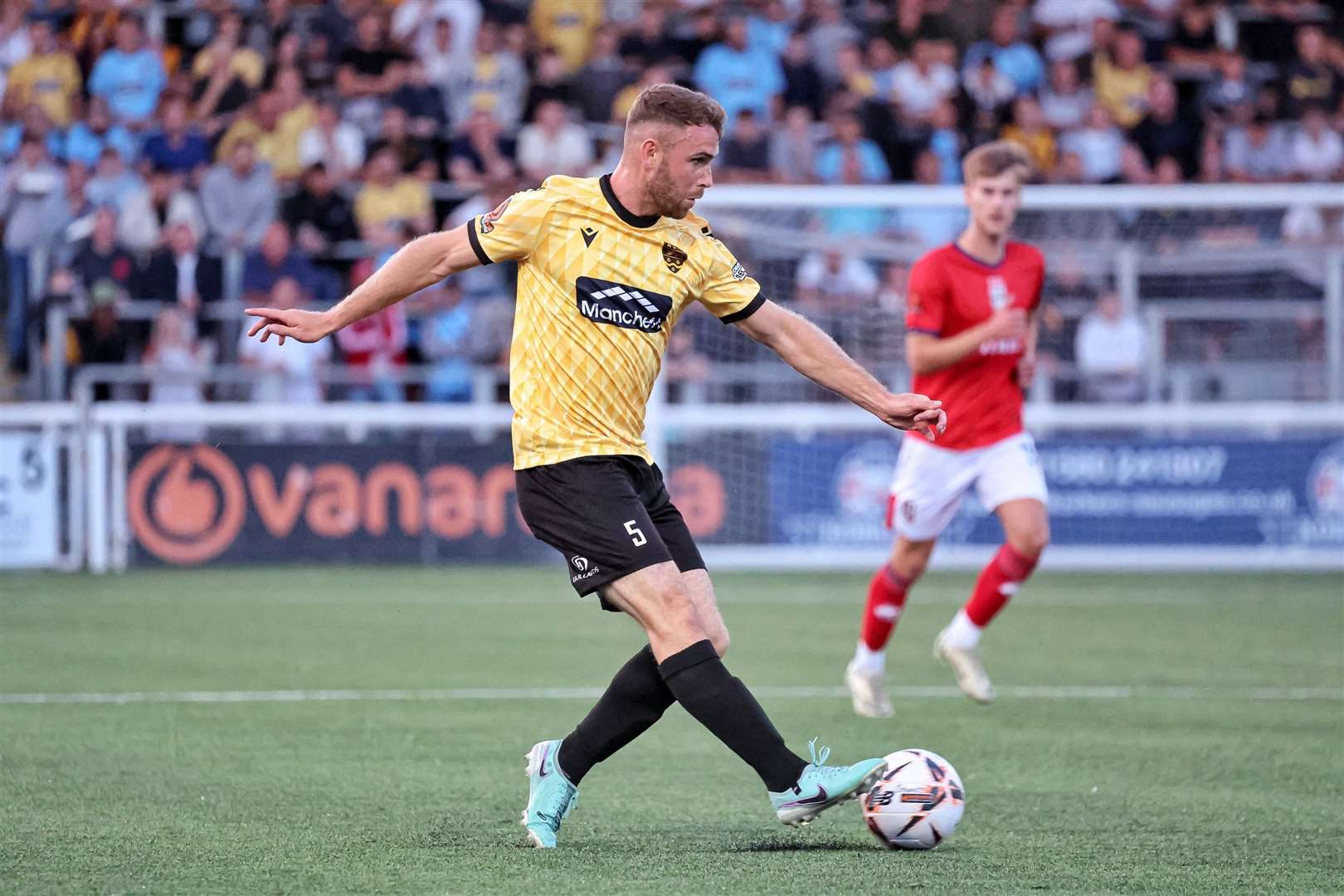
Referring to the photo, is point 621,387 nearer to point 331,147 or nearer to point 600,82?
point 331,147

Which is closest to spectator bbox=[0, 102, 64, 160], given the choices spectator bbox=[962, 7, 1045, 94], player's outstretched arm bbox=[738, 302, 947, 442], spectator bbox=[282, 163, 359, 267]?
spectator bbox=[282, 163, 359, 267]

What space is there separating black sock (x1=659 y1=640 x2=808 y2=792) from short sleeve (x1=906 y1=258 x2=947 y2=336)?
11.9 ft

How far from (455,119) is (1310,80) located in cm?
892

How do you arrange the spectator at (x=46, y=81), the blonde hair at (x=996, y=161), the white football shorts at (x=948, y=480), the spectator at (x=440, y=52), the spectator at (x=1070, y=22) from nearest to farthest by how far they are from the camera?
the blonde hair at (x=996, y=161)
the white football shorts at (x=948, y=480)
the spectator at (x=46, y=81)
the spectator at (x=440, y=52)
the spectator at (x=1070, y=22)

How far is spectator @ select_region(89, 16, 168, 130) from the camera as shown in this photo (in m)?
19.8

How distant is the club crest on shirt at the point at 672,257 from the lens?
5.64 metres

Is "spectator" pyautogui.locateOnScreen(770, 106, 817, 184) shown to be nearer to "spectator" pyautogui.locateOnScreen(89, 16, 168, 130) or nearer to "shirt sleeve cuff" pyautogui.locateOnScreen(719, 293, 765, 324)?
"spectator" pyautogui.locateOnScreen(89, 16, 168, 130)

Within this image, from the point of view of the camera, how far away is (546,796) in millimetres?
5668

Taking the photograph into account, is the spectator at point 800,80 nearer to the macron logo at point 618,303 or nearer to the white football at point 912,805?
the macron logo at point 618,303

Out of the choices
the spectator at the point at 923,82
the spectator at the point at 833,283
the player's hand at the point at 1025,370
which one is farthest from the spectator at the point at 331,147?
the player's hand at the point at 1025,370

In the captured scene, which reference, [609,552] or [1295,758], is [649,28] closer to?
[1295,758]

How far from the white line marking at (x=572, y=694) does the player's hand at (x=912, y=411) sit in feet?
12.5

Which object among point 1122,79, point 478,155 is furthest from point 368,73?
point 1122,79

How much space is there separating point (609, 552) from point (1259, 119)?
54.1 feet
